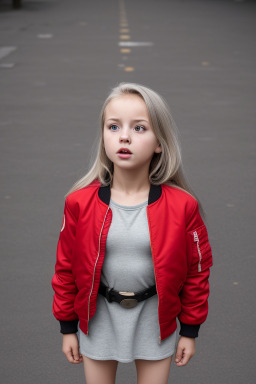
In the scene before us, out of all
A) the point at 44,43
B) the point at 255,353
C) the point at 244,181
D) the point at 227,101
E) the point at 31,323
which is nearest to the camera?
the point at 255,353

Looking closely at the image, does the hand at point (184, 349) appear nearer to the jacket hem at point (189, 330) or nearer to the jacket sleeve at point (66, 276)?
the jacket hem at point (189, 330)

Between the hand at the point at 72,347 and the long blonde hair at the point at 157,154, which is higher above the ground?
the long blonde hair at the point at 157,154

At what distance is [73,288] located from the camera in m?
2.59

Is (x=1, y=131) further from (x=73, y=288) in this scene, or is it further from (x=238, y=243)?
(x=73, y=288)

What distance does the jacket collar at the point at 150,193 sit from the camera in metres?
2.49

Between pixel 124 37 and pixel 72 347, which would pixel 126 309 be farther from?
pixel 124 37

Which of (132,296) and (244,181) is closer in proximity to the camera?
(132,296)

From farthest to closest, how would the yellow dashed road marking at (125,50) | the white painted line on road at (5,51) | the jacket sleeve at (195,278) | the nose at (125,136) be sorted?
the yellow dashed road marking at (125,50) < the white painted line on road at (5,51) < the jacket sleeve at (195,278) < the nose at (125,136)

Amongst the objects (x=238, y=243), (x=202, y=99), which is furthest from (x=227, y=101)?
(x=238, y=243)

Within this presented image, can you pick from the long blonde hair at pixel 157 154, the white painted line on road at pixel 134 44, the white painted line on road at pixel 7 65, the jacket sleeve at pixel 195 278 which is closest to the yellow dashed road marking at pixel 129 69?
the white painted line on road at pixel 7 65

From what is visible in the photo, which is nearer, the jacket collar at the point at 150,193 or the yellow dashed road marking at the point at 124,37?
the jacket collar at the point at 150,193

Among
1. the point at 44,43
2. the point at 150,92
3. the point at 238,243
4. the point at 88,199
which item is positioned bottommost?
the point at 44,43

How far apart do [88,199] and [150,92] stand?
442 mm

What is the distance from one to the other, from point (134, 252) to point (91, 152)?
4.48 m
